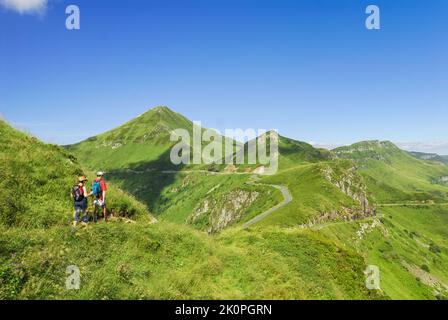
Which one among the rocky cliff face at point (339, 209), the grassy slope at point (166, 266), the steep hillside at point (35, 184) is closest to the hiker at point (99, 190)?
the steep hillside at point (35, 184)

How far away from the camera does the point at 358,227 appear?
149 metres

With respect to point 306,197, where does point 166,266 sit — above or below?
above

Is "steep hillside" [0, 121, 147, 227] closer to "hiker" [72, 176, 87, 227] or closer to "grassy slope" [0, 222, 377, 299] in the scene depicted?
"hiker" [72, 176, 87, 227]

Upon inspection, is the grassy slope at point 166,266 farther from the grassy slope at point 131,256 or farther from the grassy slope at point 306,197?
the grassy slope at point 306,197

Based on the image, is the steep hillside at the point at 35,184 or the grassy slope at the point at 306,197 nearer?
the steep hillside at the point at 35,184

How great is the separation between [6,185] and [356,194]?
7927 inches

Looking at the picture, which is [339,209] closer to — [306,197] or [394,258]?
[306,197]

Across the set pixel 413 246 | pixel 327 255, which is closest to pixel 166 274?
pixel 327 255

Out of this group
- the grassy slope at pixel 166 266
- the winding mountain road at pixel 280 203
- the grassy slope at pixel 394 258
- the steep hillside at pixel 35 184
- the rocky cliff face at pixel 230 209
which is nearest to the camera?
the grassy slope at pixel 166 266

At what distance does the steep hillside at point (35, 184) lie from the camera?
69.1ft

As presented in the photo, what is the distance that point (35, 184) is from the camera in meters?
24.5

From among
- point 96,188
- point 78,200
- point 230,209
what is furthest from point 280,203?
point 78,200
